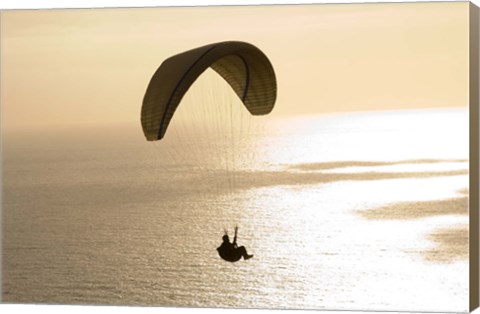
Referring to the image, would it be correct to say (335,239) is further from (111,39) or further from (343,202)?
(111,39)

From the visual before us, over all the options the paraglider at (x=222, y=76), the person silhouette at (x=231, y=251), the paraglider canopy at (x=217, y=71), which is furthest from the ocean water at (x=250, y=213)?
the paraglider canopy at (x=217, y=71)

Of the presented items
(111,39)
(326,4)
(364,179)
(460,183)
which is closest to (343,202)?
(364,179)

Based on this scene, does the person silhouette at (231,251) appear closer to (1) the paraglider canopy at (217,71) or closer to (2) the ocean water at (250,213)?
(2) the ocean water at (250,213)

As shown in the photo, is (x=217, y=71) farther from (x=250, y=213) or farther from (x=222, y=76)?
(x=250, y=213)

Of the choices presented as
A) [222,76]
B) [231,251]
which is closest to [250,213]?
[231,251]

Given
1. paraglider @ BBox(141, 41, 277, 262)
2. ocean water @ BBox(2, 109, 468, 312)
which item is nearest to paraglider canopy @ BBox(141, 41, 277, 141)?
paraglider @ BBox(141, 41, 277, 262)
